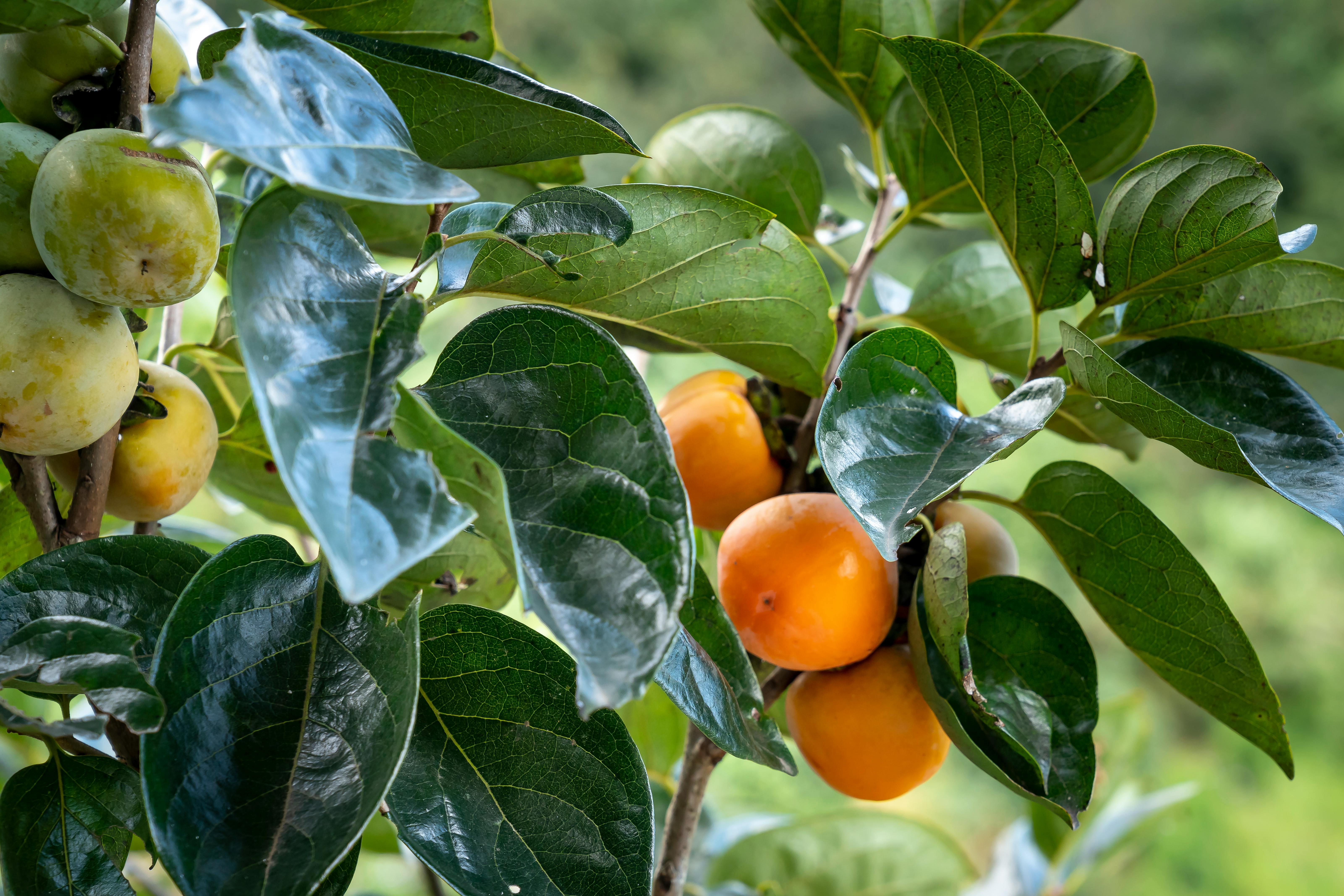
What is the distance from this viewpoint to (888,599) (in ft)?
1.08

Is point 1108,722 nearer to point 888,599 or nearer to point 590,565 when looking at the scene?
point 888,599

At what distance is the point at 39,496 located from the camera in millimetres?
277

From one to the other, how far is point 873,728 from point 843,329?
18cm

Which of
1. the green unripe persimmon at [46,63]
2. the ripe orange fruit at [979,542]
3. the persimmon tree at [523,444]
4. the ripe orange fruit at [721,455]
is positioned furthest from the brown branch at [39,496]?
the ripe orange fruit at [979,542]

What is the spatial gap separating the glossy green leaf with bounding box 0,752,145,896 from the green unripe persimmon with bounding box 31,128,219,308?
0.48ft

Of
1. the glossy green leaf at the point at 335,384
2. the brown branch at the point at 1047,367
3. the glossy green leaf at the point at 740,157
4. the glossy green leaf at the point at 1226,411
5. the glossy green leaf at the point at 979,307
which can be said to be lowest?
the glossy green leaf at the point at 979,307

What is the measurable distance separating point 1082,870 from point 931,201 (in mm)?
637

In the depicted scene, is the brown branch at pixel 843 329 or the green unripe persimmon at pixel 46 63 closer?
the green unripe persimmon at pixel 46 63

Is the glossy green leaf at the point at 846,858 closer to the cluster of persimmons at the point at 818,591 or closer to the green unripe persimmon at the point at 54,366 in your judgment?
the cluster of persimmons at the point at 818,591

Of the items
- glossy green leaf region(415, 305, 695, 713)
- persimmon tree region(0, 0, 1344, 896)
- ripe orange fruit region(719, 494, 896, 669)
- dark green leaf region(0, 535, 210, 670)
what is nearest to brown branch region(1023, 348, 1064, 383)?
persimmon tree region(0, 0, 1344, 896)

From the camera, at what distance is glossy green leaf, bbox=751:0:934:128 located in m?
0.40

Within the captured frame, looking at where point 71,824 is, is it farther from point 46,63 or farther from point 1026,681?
point 1026,681

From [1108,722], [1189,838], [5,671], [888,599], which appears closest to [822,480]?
[888,599]

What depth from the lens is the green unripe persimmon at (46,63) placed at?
0.78 ft
